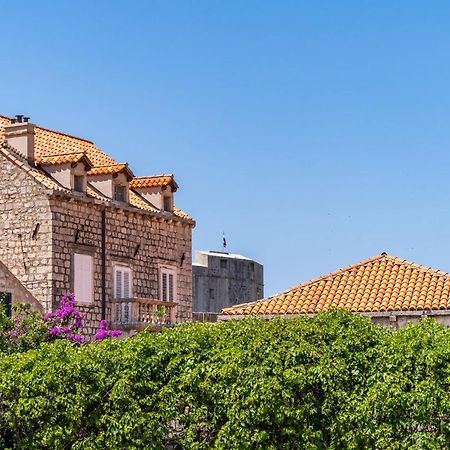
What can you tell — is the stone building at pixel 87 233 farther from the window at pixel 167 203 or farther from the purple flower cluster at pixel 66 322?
the purple flower cluster at pixel 66 322

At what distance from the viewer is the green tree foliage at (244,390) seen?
25734 millimetres

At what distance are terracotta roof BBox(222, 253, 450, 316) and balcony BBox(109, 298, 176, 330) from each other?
5.29 meters

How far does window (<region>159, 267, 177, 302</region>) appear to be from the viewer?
45750mm

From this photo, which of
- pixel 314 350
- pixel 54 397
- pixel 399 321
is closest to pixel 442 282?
pixel 399 321

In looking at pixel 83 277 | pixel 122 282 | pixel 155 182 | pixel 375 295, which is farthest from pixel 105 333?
pixel 155 182

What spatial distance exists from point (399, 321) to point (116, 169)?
12689mm

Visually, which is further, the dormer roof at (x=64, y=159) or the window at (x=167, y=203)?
the window at (x=167, y=203)

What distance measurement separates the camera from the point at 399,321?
1384 inches

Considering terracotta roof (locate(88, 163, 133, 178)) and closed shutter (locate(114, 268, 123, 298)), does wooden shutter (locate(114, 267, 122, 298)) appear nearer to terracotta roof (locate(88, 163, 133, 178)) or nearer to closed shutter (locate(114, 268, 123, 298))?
closed shutter (locate(114, 268, 123, 298))

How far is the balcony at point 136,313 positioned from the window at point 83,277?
46.9 inches

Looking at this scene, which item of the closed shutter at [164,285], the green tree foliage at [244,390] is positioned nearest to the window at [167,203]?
the closed shutter at [164,285]

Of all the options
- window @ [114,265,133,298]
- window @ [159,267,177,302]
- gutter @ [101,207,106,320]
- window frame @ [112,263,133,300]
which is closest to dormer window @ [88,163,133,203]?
gutter @ [101,207,106,320]

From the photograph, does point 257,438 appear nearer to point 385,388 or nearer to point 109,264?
point 385,388

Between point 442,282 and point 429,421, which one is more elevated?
point 442,282
